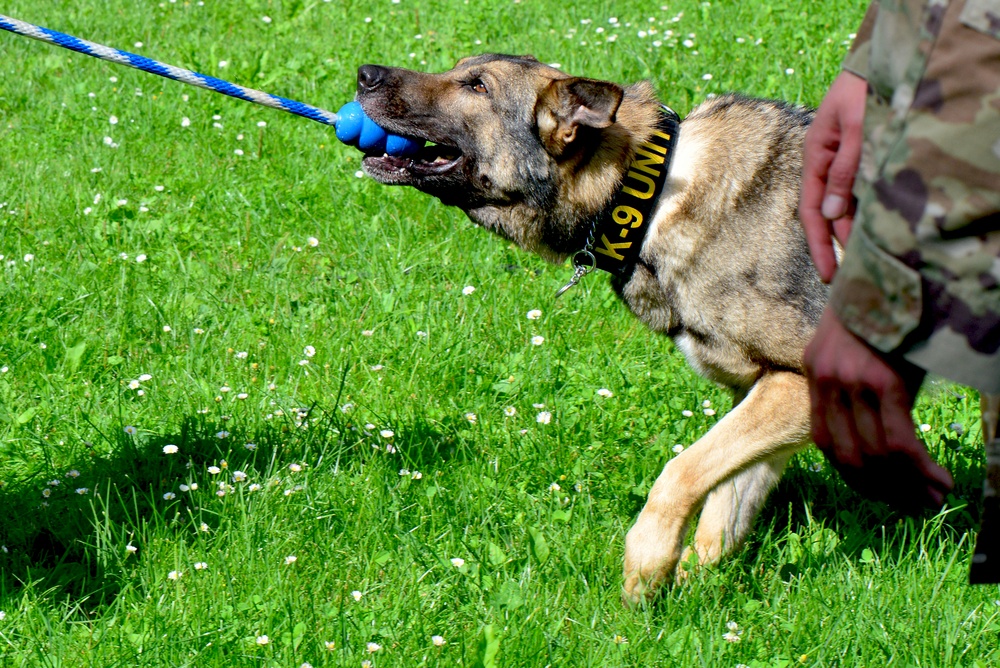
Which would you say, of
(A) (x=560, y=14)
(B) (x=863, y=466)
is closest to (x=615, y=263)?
(B) (x=863, y=466)

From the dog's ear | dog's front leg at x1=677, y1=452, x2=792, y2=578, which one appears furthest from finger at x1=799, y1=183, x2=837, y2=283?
dog's front leg at x1=677, y1=452, x2=792, y2=578

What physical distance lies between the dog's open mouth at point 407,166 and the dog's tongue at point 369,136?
0.11 feet

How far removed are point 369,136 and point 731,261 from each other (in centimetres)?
138

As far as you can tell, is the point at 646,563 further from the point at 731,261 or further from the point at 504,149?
the point at 504,149

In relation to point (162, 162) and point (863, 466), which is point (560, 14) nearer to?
point (162, 162)

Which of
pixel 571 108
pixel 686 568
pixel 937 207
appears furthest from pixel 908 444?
pixel 571 108

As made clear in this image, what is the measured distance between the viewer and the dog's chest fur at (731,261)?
11.1 feet

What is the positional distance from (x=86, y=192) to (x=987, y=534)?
508 cm

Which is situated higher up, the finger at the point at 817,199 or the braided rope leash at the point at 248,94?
the finger at the point at 817,199

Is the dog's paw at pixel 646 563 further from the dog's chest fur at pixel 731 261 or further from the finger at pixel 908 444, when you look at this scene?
the finger at pixel 908 444

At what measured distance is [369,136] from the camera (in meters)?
3.80

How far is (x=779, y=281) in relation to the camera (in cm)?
339

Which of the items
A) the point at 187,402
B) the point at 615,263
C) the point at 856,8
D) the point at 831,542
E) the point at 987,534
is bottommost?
the point at 187,402

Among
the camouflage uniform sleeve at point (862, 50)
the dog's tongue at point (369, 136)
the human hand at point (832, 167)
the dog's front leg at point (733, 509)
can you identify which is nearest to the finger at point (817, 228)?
the human hand at point (832, 167)
